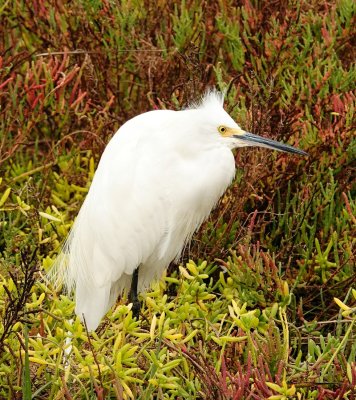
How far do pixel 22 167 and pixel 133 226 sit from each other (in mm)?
806

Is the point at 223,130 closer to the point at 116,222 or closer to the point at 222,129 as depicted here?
the point at 222,129

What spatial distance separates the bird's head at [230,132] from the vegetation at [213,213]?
0.26 meters

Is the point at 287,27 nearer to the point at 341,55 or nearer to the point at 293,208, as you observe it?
the point at 341,55

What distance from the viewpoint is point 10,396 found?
233 centimetres

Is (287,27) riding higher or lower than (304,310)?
higher

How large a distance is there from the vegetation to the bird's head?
0.84 ft

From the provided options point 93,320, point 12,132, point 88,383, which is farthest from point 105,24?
point 88,383

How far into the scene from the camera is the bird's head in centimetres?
276

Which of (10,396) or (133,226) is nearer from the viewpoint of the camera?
(10,396)

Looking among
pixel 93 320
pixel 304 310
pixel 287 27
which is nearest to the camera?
pixel 93 320

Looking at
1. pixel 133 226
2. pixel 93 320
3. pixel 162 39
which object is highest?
pixel 162 39

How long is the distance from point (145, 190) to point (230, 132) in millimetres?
311

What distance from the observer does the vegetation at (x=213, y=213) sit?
2.30 metres

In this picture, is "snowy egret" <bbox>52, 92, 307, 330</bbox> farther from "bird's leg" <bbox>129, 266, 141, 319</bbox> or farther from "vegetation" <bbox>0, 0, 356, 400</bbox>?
"vegetation" <bbox>0, 0, 356, 400</bbox>
